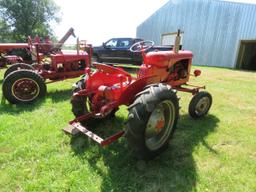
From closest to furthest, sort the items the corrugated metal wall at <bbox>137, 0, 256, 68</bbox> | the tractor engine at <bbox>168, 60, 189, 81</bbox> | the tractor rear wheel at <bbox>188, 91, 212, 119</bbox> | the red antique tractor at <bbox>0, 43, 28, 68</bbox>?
the tractor rear wheel at <bbox>188, 91, 212, 119</bbox>, the tractor engine at <bbox>168, 60, 189, 81</bbox>, the red antique tractor at <bbox>0, 43, 28, 68</bbox>, the corrugated metal wall at <bbox>137, 0, 256, 68</bbox>

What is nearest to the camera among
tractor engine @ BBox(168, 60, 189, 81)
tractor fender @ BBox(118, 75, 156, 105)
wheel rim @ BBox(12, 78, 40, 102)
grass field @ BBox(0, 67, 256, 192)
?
grass field @ BBox(0, 67, 256, 192)

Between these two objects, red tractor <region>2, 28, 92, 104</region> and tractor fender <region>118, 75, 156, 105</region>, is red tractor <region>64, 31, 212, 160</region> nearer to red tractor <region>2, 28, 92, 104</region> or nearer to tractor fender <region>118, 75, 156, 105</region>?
tractor fender <region>118, 75, 156, 105</region>

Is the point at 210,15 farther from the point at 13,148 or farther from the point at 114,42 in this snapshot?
the point at 13,148

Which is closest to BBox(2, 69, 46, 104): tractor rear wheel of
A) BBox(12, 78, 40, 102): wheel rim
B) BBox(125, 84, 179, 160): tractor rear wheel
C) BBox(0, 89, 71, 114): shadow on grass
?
BBox(12, 78, 40, 102): wheel rim

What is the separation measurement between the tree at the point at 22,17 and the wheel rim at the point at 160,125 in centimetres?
2998

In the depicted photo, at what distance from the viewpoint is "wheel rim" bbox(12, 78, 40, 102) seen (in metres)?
4.59

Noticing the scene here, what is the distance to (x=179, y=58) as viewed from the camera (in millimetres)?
3918

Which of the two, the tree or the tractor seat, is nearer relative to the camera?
the tractor seat

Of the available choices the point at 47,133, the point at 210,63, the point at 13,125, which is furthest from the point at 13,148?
the point at 210,63

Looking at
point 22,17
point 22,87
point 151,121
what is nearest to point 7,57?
point 22,87

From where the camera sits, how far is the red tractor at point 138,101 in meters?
2.34

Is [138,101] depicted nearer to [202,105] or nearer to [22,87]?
[202,105]

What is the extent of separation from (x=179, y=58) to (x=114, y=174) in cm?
238

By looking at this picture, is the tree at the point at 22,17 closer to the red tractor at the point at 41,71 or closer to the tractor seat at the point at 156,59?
the red tractor at the point at 41,71
